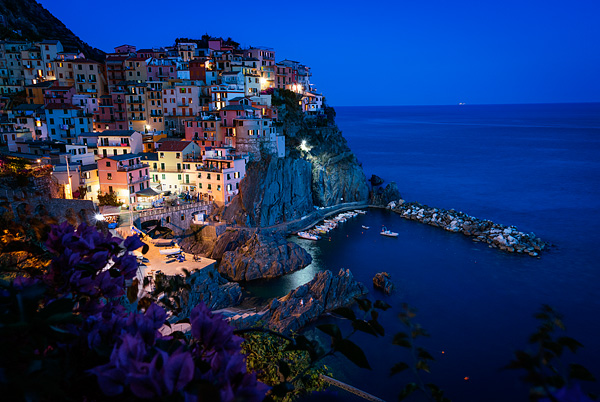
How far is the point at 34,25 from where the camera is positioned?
60.1 metres

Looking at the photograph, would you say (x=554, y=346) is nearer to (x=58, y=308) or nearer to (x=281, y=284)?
(x=58, y=308)

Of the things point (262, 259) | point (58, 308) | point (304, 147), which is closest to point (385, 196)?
point (304, 147)

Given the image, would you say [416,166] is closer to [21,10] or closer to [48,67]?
[48,67]

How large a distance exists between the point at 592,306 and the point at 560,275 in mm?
4218

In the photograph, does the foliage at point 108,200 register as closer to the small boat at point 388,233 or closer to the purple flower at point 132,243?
the small boat at point 388,233

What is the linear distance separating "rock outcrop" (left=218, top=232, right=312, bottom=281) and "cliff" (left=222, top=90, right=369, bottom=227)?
570 centimetres

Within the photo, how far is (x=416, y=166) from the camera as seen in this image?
68312mm

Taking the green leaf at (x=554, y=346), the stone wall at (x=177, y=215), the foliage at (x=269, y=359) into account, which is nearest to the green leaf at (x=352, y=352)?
the green leaf at (x=554, y=346)

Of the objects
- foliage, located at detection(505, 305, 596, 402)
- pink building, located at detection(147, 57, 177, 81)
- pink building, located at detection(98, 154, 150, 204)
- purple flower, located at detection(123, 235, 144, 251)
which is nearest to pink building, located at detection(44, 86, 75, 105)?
pink building, located at detection(147, 57, 177, 81)

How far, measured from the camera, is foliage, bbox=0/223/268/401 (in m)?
1.22

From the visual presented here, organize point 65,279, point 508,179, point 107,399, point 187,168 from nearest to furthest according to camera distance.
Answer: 1. point 107,399
2. point 65,279
3. point 187,168
4. point 508,179

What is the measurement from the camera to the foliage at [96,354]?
1.22 m

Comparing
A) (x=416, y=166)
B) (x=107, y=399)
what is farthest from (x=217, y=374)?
(x=416, y=166)

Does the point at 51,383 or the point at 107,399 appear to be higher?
the point at 51,383
